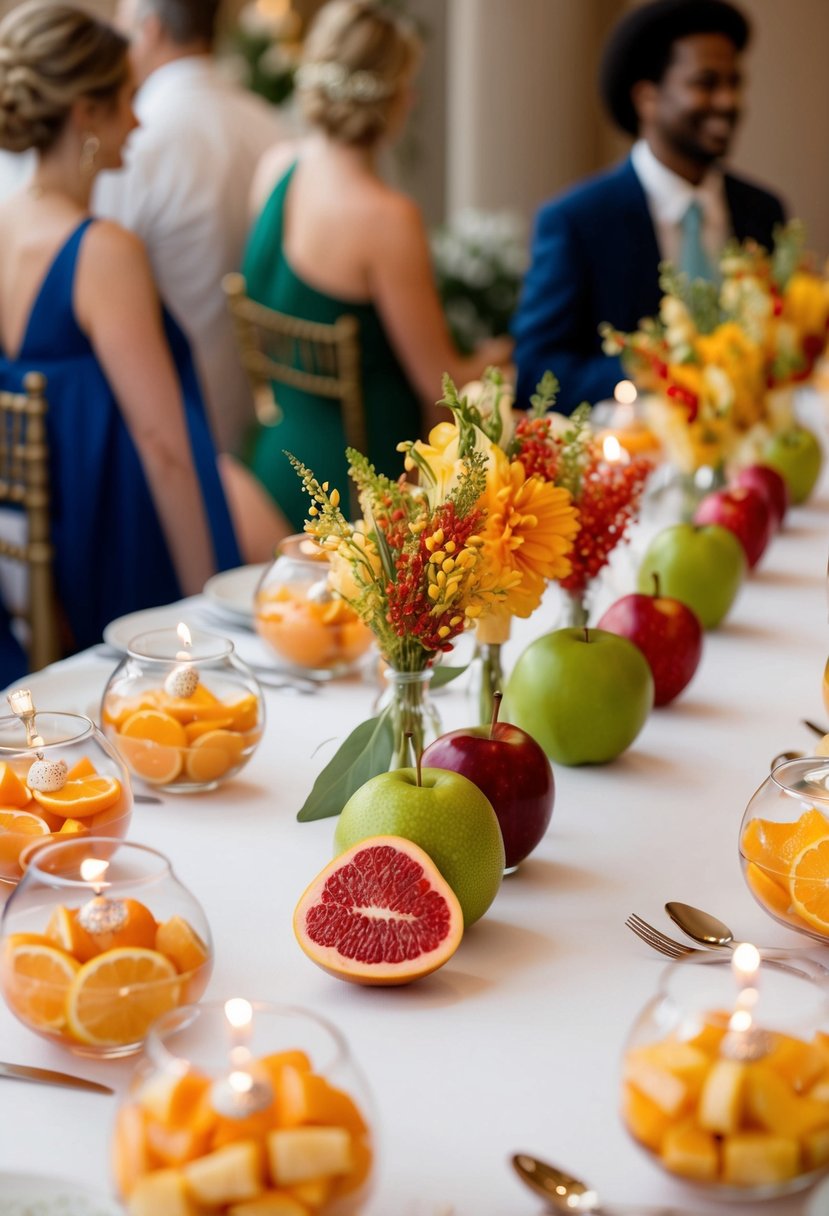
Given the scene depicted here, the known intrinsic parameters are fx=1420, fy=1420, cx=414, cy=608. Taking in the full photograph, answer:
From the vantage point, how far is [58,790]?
3.53ft

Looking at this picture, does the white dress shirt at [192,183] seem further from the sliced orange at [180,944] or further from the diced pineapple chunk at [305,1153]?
the diced pineapple chunk at [305,1153]

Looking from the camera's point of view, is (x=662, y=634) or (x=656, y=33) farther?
(x=656, y=33)

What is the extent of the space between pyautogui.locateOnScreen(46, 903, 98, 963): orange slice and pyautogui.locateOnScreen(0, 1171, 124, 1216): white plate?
0.15 metres

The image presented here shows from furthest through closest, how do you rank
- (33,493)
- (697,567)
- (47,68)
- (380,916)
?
(47,68)
(33,493)
(697,567)
(380,916)

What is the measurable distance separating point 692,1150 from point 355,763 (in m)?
0.53

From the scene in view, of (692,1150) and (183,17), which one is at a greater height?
(183,17)

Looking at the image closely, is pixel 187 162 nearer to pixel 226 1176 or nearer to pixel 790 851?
pixel 790 851

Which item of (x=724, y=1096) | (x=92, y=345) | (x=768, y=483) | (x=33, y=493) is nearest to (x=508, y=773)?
(x=724, y=1096)

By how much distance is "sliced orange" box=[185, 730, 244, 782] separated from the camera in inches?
50.6

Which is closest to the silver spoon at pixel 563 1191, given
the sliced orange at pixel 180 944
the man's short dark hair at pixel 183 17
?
the sliced orange at pixel 180 944

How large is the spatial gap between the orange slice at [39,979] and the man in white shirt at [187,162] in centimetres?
306

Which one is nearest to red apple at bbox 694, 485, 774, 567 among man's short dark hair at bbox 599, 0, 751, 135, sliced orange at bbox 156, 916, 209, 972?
sliced orange at bbox 156, 916, 209, 972

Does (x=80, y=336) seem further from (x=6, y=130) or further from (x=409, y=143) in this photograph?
(x=409, y=143)

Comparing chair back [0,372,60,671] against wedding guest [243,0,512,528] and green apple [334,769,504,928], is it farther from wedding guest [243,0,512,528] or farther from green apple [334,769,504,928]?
green apple [334,769,504,928]
